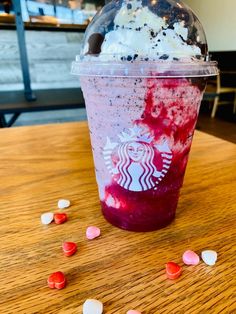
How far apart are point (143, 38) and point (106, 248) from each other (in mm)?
269

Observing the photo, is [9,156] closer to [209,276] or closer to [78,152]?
[78,152]

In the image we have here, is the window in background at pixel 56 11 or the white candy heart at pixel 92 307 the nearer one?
the white candy heart at pixel 92 307

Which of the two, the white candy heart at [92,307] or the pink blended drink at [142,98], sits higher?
the pink blended drink at [142,98]

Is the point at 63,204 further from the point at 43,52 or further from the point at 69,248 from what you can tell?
the point at 43,52

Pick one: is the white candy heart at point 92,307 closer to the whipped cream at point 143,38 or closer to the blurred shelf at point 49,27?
the whipped cream at point 143,38

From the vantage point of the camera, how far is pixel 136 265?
1.08 ft

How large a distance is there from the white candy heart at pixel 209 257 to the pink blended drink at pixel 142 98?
0.27 feet

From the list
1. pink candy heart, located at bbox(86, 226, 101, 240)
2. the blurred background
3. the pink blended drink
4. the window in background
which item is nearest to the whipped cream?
the pink blended drink

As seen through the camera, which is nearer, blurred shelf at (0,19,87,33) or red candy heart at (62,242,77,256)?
red candy heart at (62,242,77,256)

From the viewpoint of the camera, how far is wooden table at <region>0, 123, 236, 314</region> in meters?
0.28

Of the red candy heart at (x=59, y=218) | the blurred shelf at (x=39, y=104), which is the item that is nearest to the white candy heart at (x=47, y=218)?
the red candy heart at (x=59, y=218)

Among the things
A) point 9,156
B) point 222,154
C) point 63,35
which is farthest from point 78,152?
point 63,35

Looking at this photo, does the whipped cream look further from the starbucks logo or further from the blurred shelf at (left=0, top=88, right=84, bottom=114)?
the blurred shelf at (left=0, top=88, right=84, bottom=114)

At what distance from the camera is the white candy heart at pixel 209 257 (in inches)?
13.1
